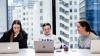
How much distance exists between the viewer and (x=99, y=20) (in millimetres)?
5203

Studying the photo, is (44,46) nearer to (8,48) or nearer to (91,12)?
Result: (8,48)

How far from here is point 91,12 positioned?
5195mm

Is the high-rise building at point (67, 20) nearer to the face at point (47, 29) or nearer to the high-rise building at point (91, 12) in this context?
the high-rise building at point (91, 12)

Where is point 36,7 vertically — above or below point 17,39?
above

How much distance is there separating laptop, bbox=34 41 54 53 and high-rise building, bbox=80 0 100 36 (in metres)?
2.22

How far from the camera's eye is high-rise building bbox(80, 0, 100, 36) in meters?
5.15

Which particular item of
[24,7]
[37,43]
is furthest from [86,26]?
[24,7]

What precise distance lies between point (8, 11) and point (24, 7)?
41 cm

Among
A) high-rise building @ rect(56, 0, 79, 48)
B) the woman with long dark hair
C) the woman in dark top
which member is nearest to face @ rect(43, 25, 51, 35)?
the woman in dark top

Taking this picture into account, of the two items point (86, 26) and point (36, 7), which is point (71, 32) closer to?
point (36, 7)

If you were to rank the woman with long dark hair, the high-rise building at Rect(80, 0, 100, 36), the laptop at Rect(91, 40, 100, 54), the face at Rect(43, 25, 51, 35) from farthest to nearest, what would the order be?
the high-rise building at Rect(80, 0, 100, 36), the face at Rect(43, 25, 51, 35), the woman with long dark hair, the laptop at Rect(91, 40, 100, 54)

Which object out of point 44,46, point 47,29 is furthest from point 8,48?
point 47,29

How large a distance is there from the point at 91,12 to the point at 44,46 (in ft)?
7.98

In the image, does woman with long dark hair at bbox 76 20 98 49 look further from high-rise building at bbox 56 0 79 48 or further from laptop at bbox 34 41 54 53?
high-rise building at bbox 56 0 79 48
